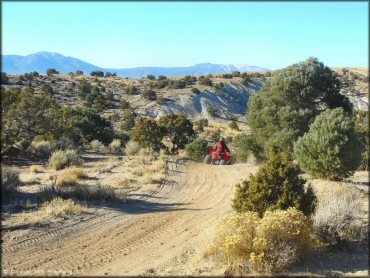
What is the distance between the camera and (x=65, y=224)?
11094 mm

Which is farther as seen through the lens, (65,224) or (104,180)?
(104,180)

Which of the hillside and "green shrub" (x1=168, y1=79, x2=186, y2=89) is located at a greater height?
"green shrub" (x1=168, y1=79, x2=186, y2=89)

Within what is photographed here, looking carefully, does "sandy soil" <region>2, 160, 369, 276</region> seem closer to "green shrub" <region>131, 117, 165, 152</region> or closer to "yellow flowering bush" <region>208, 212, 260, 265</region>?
"yellow flowering bush" <region>208, 212, 260, 265</region>

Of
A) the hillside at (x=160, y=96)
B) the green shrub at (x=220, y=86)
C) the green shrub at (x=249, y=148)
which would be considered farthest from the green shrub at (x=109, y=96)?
the green shrub at (x=249, y=148)

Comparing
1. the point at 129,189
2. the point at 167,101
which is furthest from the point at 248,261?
the point at 167,101

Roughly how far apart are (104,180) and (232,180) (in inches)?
216

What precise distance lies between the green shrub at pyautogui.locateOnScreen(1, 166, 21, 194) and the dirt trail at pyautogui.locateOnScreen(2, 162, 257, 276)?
10.8ft

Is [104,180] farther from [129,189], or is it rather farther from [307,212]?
[307,212]

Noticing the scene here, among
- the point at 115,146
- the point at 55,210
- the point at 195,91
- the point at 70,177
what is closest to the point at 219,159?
the point at 115,146

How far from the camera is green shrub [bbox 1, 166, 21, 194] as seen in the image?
13.3m

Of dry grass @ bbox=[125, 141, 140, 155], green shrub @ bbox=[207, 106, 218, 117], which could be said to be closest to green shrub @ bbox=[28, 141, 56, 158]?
dry grass @ bbox=[125, 141, 140, 155]

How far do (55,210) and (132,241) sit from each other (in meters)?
2.87

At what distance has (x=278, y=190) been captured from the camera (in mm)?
9383

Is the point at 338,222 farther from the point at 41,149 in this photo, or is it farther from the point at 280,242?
the point at 41,149
